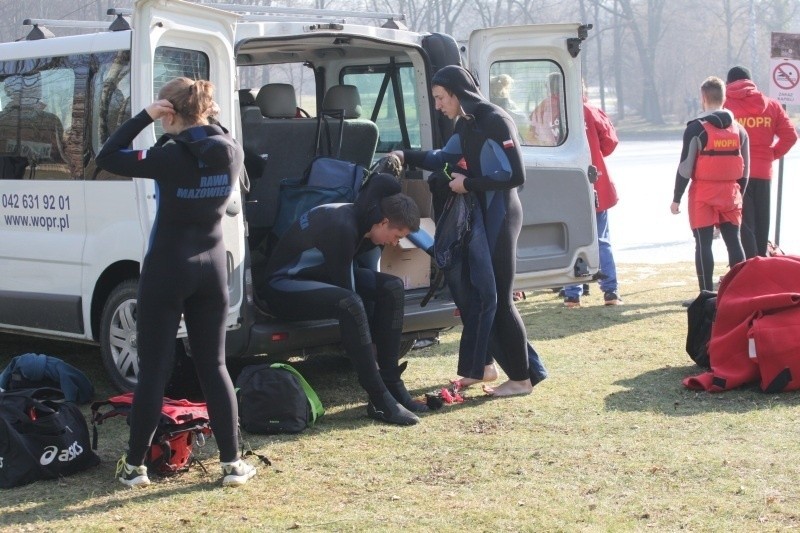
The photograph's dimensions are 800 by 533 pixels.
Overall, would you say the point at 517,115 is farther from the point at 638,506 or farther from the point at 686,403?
the point at 638,506

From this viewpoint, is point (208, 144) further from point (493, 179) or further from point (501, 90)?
point (501, 90)

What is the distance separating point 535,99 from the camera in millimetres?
8031

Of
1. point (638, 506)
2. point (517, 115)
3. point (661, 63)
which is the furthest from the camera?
point (661, 63)

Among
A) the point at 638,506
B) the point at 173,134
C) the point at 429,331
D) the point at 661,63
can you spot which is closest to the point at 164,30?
the point at 173,134

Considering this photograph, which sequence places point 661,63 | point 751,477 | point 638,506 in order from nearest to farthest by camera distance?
point 638,506, point 751,477, point 661,63

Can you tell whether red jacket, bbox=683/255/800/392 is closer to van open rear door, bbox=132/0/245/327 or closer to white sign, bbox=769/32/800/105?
van open rear door, bbox=132/0/245/327

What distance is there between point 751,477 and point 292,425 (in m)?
2.26

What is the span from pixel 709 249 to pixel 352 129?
335 centimetres

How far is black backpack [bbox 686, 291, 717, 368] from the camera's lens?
7375mm

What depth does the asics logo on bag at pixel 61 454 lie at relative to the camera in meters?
5.31

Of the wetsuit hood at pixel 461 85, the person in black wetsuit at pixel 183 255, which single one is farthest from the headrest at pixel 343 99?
the person in black wetsuit at pixel 183 255

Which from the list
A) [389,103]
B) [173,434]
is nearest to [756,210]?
[389,103]

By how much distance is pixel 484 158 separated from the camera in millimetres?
6664

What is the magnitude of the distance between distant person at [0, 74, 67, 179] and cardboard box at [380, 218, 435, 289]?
200 cm
